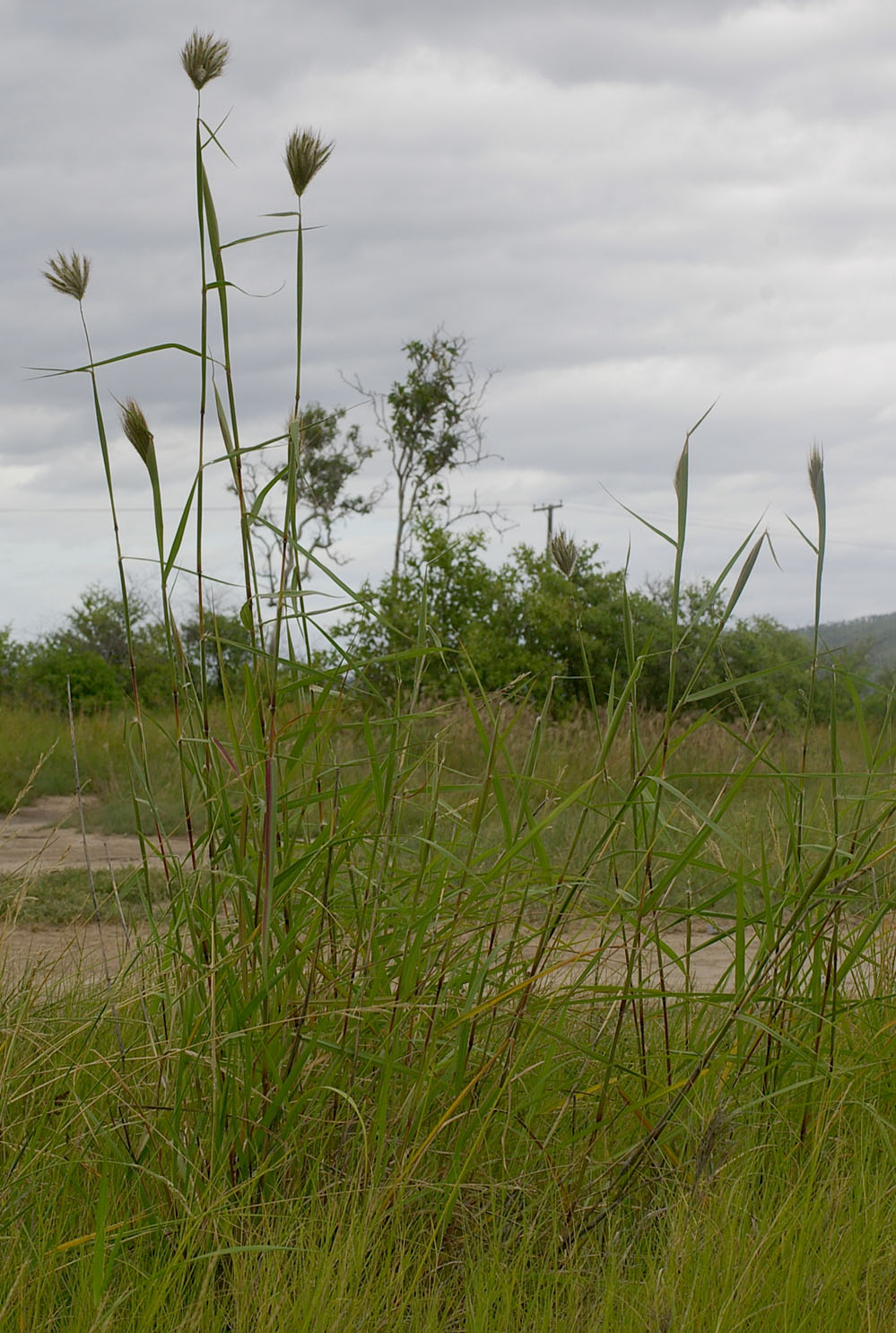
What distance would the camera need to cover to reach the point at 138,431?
1393 mm

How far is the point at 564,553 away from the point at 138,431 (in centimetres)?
58

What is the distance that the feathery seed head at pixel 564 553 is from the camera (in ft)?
4.93

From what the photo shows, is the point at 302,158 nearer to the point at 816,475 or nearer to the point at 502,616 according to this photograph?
the point at 816,475

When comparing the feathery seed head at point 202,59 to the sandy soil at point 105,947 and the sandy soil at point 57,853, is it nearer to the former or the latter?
the sandy soil at point 105,947

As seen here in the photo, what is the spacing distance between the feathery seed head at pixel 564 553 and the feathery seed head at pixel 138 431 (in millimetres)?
546

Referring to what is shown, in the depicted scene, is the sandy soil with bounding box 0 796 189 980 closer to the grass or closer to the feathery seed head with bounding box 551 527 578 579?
the grass

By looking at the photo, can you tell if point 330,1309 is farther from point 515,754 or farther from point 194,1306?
point 515,754

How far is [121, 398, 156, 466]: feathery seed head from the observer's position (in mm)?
1392

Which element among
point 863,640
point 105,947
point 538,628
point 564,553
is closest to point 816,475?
point 564,553

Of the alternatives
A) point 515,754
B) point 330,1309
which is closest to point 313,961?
point 330,1309

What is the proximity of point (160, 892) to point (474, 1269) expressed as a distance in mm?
4531

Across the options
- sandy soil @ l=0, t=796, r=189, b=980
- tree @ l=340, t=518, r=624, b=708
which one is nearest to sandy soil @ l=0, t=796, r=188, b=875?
sandy soil @ l=0, t=796, r=189, b=980

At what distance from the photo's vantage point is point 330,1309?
125cm

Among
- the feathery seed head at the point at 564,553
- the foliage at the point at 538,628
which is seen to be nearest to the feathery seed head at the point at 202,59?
the feathery seed head at the point at 564,553
